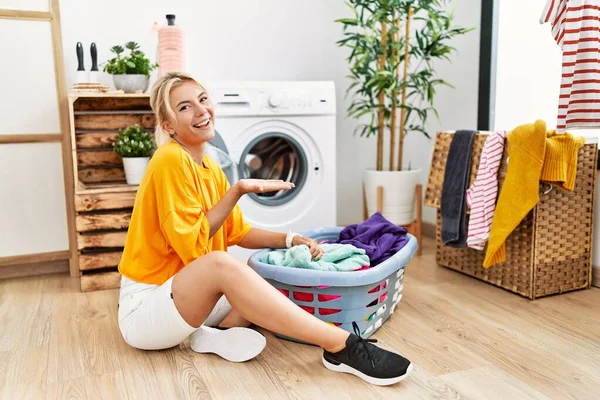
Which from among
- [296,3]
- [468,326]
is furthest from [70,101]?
[468,326]

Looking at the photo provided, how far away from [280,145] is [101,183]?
2.89 feet

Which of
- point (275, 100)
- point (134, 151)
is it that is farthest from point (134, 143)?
point (275, 100)

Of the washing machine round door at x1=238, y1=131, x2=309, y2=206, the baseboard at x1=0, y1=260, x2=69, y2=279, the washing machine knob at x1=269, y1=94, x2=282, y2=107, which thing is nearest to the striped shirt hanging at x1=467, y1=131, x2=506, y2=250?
the washing machine round door at x1=238, y1=131, x2=309, y2=206

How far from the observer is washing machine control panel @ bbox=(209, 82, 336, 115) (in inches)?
103

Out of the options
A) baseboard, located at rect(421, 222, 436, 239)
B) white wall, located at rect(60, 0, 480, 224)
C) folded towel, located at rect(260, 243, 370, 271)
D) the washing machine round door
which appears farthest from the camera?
baseboard, located at rect(421, 222, 436, 239)

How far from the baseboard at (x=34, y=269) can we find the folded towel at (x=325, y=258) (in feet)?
4.31

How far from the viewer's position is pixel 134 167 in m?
2.58

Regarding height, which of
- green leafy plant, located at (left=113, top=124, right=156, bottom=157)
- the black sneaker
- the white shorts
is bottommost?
the black sneaker

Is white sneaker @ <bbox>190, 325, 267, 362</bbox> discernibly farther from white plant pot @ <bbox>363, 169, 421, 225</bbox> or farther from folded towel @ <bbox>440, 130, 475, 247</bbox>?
white plant pot @ <bbox>363, 169, 421, 225</bbox>

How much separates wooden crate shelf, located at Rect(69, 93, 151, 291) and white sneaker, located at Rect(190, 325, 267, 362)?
860mm

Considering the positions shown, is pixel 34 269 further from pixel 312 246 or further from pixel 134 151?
pixel 312 246

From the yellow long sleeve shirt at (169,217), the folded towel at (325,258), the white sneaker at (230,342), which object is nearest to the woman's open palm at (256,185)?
the yellow long sleeve shirt at (169,217)

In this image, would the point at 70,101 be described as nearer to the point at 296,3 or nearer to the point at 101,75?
the point at 101,75

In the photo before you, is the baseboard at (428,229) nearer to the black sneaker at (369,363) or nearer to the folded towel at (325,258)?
the folded towel at (325,258)
